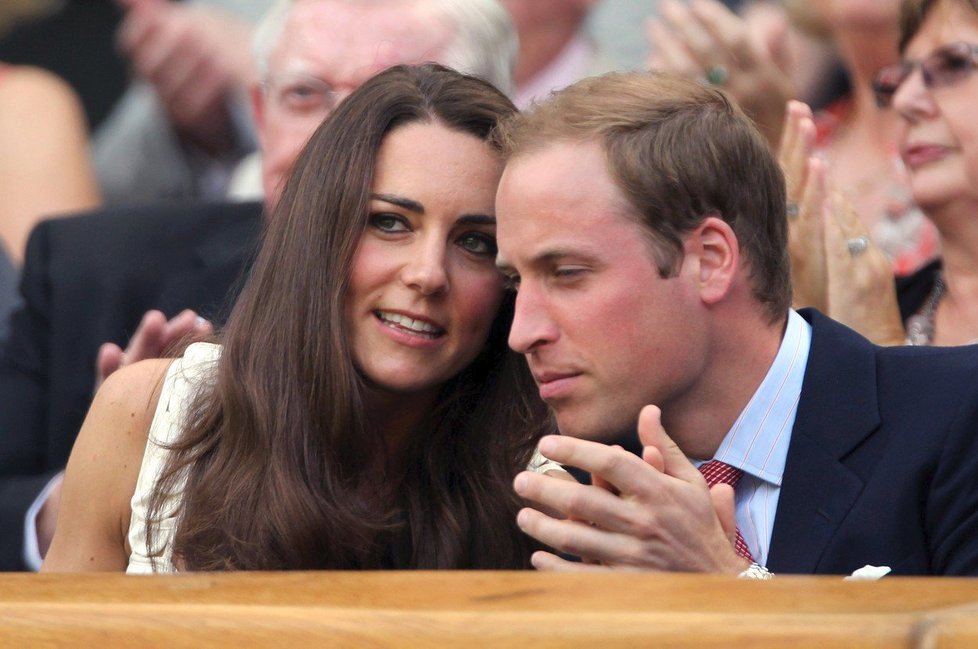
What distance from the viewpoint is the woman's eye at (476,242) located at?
229 cm

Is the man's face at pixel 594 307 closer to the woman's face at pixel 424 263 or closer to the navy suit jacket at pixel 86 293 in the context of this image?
the woman's face at pixel 424 263

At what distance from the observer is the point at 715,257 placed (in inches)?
80.7

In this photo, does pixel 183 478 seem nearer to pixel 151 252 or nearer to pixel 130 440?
pixel 130 440

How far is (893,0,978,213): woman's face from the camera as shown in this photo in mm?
2611

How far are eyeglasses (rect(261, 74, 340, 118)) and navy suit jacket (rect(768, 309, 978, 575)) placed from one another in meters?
1.51

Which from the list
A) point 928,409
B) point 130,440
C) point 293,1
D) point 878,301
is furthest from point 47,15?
point 928,409

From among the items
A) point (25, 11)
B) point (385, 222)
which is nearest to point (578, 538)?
point (385, 222)

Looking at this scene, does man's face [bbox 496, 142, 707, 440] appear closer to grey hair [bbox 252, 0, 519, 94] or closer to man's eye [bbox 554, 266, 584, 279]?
man's eye [bbox 554, 266, 584, 279]

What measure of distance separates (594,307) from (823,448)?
0.37 meters

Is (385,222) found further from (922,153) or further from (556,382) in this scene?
(922,153)

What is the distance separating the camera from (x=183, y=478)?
7.53ft

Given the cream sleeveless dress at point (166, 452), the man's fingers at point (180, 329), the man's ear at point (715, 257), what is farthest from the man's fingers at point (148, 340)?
the man's ear at point (715, 257)

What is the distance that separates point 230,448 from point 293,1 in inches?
59.2

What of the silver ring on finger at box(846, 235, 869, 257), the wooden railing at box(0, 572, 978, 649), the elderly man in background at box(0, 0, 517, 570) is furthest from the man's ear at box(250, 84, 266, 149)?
the wooden railing at box(0, 572, 978, 649)
